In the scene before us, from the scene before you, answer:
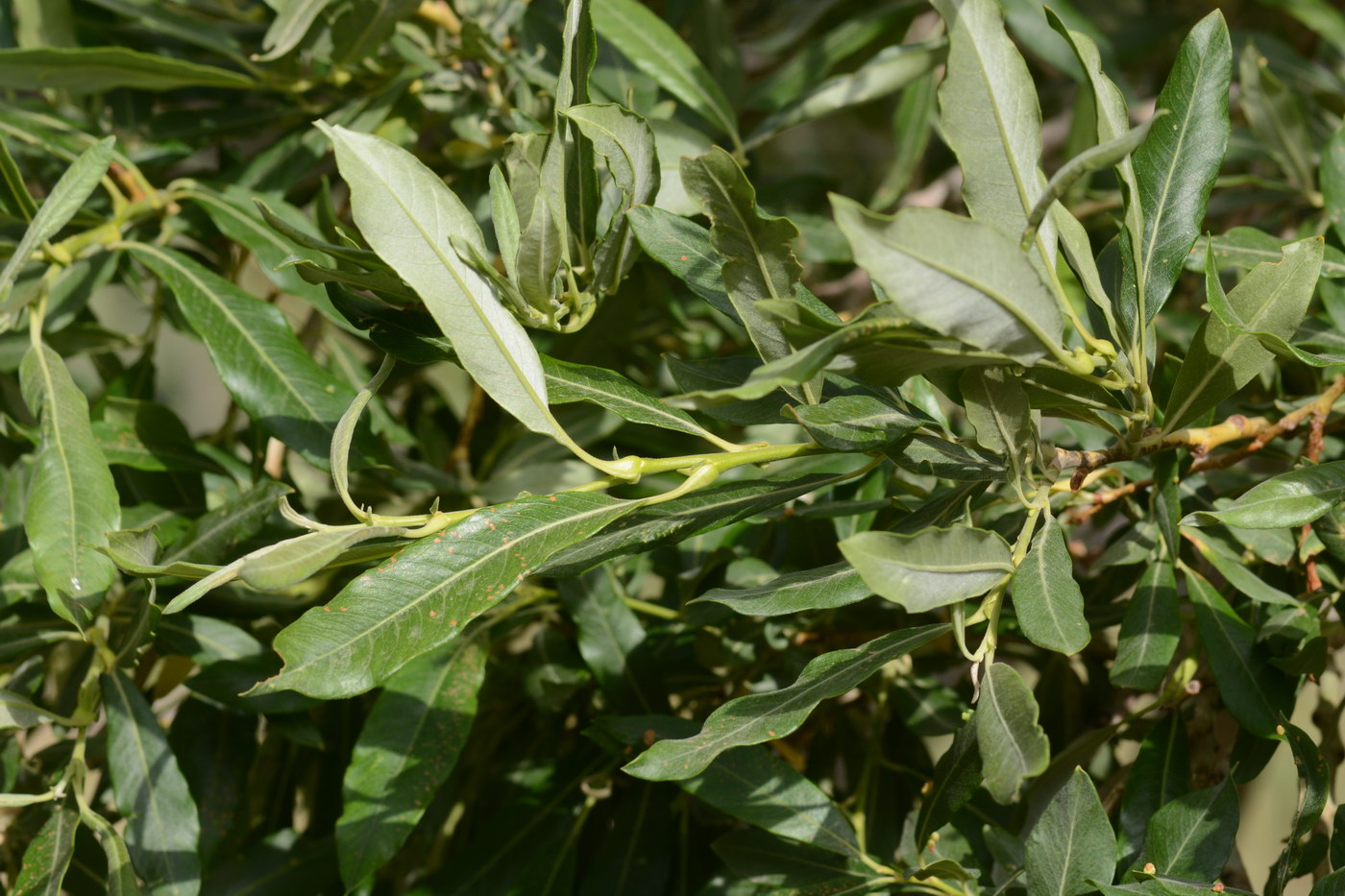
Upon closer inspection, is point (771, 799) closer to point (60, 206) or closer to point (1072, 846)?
point (1072, 846)

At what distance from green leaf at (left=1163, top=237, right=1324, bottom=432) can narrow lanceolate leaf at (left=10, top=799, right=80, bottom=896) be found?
0.66 meters

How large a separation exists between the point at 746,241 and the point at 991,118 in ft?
0.38

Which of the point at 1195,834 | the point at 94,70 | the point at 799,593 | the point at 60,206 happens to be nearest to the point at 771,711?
the point at 799,593

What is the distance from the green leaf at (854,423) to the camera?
0.45 metres

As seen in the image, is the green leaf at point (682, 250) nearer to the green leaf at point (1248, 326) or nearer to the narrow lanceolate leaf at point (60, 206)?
the green leaf at point (1248, 326)

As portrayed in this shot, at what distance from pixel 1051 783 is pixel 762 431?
36 cm

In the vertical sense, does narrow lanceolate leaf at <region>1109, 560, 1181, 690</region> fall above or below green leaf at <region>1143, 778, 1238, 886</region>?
above

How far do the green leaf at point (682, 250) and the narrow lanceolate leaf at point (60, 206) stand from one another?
0.36 m

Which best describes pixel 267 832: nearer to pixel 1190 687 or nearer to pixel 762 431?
pixel 762 431

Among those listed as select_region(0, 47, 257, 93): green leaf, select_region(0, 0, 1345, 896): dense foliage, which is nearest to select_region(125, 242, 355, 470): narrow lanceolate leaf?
select_region(0, 0, 1345, 896): dense foliage

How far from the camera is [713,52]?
1.00m

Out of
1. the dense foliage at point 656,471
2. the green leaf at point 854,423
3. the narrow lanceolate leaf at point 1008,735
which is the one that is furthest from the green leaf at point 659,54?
the narrow lanceolate leaf at point 1008,735

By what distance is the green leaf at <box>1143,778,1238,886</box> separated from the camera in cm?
53

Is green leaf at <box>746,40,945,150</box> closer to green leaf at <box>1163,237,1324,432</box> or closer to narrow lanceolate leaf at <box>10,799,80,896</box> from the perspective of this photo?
green leaf at <box>1163,237,1324,432</box>
